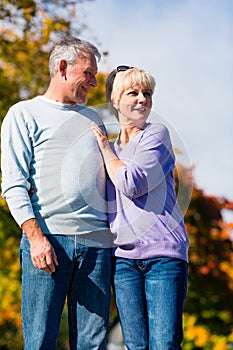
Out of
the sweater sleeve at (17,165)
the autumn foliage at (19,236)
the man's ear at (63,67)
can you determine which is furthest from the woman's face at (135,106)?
the autumn foliage at (19,236)

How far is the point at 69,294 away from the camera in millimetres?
3180

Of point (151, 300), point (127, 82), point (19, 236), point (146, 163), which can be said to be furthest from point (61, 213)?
point (19, 236)

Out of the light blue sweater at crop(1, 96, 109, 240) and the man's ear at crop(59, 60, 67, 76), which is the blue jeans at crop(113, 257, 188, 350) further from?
the man's ear at crop(59, 60, 67, 76)

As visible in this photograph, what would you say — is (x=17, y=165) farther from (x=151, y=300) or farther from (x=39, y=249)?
(x=151, y=300)

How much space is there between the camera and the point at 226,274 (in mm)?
13102

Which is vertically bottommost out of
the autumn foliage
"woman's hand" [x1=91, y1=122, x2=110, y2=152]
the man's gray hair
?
the autumn foliage

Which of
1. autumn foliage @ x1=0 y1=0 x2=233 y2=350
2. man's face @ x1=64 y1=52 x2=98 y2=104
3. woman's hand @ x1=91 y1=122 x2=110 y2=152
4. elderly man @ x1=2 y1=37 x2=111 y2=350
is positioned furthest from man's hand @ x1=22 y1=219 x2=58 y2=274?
autumn foliage @ x1=0 y1=0 x2=233 y2=350

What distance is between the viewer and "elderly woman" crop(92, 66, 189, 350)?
3061mm

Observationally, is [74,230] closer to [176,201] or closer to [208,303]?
[176,201]

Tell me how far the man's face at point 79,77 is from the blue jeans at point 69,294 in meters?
0.62

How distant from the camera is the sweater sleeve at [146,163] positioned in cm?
307

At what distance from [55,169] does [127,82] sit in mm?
483

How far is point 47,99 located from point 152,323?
1.05 metres

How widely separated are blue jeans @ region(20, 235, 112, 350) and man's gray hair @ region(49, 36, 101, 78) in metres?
0.75
